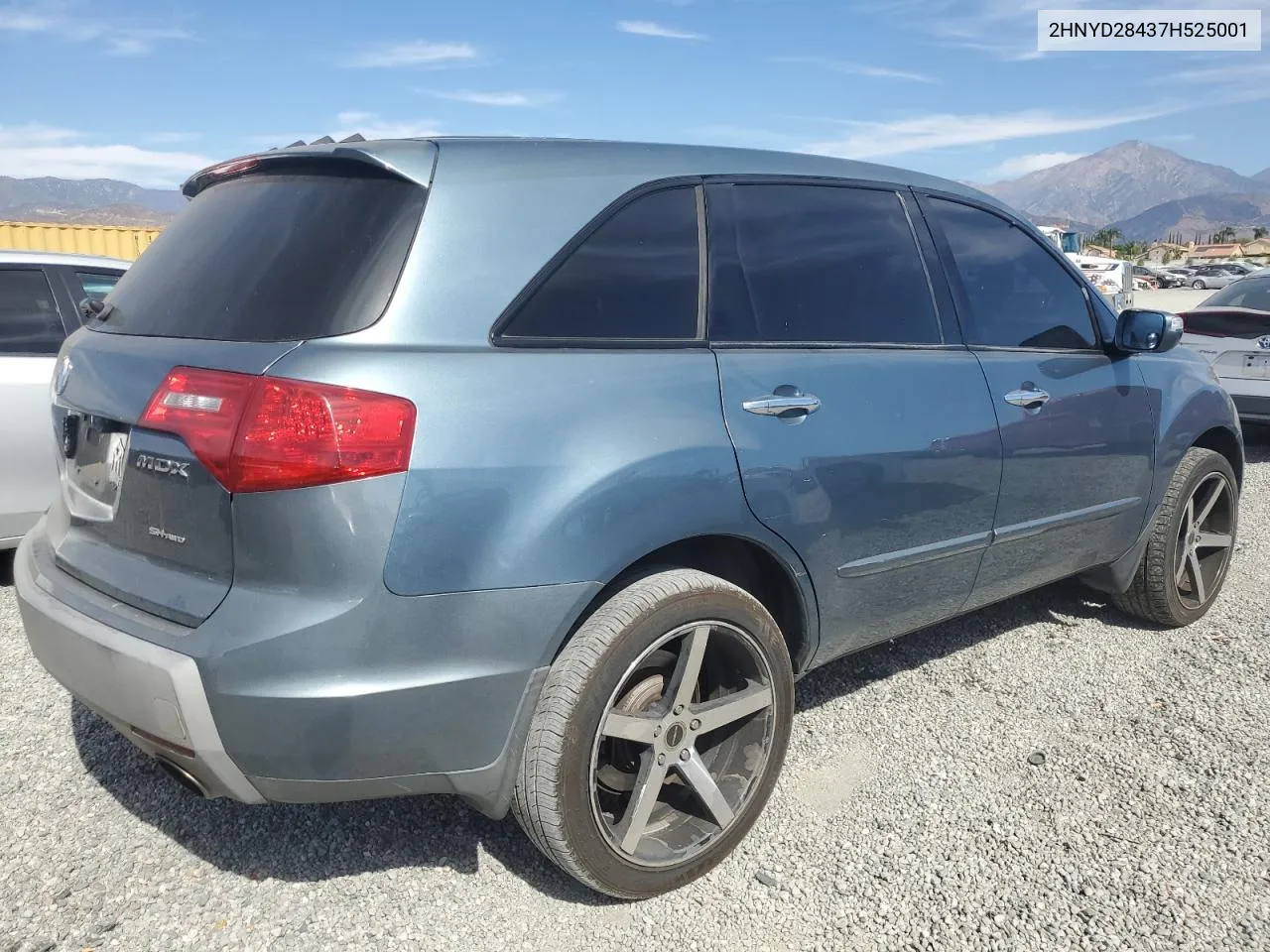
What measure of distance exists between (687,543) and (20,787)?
6.80 ft

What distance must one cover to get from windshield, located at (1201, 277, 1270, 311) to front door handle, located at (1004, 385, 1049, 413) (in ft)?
20.4

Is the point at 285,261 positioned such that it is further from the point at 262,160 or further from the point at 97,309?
the point at 97,309

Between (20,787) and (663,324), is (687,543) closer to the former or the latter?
(663,324)

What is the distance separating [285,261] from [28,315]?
322 cm

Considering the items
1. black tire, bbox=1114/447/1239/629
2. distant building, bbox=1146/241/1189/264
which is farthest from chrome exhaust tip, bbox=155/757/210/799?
distant building, bbox=1146/241/1189/264

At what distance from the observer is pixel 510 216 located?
214 cm

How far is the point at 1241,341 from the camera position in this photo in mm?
7918

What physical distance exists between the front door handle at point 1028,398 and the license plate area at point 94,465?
8.24ft

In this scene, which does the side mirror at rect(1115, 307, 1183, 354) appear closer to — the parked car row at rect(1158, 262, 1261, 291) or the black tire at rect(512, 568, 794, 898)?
the black tire at rect(512, 568, 794, 898)

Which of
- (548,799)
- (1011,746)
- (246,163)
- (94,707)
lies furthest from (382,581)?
(1011,746)

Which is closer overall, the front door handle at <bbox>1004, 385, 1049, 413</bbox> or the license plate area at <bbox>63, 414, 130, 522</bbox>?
the license plate area at <bbox>63, 414, 130, 522</bbox>

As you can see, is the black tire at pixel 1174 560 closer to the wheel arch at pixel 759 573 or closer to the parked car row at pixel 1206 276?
Result: the wheel arch at pixel 759 573

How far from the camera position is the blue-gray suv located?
1879 millimetres

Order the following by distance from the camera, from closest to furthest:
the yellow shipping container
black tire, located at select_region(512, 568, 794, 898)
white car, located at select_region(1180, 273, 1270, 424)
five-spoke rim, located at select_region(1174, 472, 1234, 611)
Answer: black tire, located at select_region(512, 568, 794, 898) → five-spoke rim, located at select_region(1174, 472, 1234, 611) → white car, located at select_region(1180, 273, 1270, 424) → the yellow shipping container
